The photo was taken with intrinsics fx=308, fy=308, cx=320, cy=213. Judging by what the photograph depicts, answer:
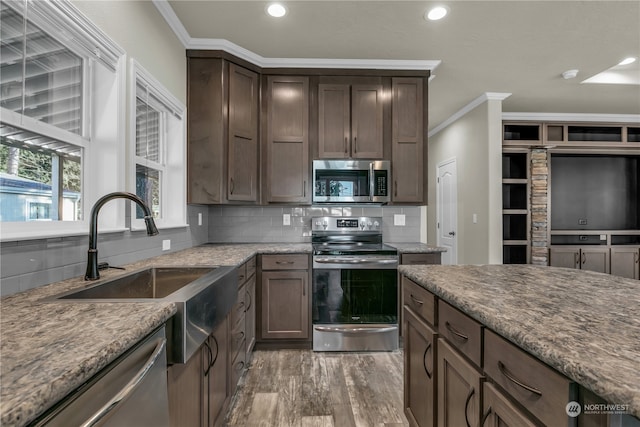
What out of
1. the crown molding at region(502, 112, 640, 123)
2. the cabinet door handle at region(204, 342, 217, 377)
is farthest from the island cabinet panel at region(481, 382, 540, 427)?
the crown molding at region(502, 112, 640, 123)

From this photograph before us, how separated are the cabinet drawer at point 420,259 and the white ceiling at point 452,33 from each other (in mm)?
1898

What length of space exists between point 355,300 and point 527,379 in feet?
6.67

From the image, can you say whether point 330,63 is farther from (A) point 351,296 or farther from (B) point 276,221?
(A) point 351,296

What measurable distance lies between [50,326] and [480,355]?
1215 millimetres

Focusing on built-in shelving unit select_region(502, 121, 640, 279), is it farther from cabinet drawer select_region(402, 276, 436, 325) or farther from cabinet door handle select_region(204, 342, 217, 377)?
cabinet door handle select_region(204, 342, 217, 377)

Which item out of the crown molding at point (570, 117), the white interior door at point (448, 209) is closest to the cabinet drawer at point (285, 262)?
the white interior door at point (448, 209)

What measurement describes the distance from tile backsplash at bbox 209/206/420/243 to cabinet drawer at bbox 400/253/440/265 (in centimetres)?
61

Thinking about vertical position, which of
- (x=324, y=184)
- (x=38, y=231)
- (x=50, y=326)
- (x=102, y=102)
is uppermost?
(x=102, y=102)

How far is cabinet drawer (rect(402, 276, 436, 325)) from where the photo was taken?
1326 millimetres

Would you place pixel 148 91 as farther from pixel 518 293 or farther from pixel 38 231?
pixel 518 293

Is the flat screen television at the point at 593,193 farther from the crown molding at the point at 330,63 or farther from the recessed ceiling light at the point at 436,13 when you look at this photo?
the recessed ceiling light at the point at 436,13

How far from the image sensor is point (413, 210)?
3.42 meters

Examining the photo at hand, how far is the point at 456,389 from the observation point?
Answer: 3.64 feet

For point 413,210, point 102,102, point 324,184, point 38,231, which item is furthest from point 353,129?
point 38,231
